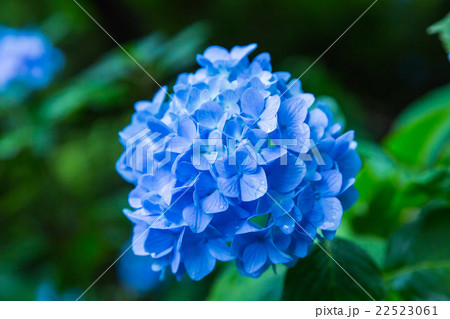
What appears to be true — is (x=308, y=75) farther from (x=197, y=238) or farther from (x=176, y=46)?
(x=197, y=238)

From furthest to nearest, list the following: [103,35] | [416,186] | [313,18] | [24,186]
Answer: [103,35] < [313,18] < [24,186] < [416,186]

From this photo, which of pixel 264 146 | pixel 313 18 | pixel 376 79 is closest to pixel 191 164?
pixel 264 146

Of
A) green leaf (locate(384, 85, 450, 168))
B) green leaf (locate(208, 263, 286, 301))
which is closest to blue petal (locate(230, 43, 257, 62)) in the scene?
green leaf (locate(208, 263, 286, 301))

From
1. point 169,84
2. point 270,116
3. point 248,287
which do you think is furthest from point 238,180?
point 169,84

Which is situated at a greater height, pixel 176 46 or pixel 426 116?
pixel 176 46

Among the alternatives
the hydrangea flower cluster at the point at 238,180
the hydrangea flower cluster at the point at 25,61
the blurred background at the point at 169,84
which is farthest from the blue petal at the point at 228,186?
the hydrangea flower cluster at the point at 25,61

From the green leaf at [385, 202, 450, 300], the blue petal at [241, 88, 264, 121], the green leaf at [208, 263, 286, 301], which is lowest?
the green leaf at [385, 202, 450, 300]

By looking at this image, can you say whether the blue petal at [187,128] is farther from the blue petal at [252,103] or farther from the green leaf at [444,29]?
the green leaf at [444,29]

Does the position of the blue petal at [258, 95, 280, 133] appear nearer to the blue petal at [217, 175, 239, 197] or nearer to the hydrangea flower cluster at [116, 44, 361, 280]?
the hydrangea flower cluster at [116, 44, 361, 280]
